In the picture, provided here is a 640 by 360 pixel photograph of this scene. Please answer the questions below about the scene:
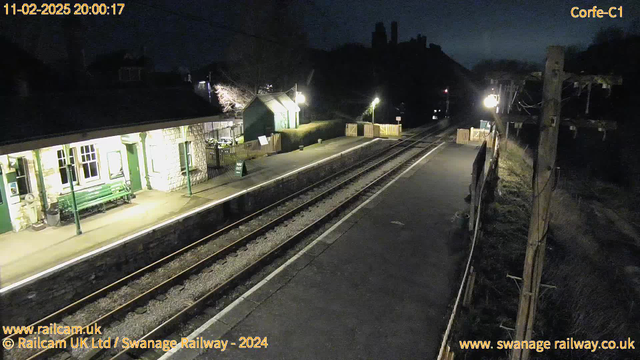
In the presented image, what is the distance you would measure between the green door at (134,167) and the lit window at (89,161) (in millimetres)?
1310

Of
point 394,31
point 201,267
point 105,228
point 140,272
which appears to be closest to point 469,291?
point 201,267

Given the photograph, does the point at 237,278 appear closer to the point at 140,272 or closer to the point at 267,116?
the point at 140,272

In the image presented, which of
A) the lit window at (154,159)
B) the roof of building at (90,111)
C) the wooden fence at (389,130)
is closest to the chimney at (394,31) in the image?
the wooden fence at (389,130)

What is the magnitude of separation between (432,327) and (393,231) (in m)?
5.05

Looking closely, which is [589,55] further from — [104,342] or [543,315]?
[104,342]

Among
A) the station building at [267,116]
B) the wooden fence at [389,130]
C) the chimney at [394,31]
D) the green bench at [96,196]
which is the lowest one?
the green bench at [96,196]

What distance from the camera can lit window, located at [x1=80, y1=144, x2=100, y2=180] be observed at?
1288 centimetres

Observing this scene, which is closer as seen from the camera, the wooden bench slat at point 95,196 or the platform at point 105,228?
the platform at point 105,228

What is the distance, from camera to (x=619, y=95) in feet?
123

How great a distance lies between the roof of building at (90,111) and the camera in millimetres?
10702

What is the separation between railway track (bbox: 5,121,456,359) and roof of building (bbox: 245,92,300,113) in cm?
1115

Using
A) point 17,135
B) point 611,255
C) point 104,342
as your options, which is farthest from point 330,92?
point 104,342

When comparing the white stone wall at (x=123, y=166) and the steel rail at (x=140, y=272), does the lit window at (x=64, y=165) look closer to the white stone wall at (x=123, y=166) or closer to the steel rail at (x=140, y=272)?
the white stone wall at (x=123, y=166)

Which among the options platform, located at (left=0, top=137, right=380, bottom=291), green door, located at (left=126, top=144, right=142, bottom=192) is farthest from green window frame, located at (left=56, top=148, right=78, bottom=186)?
green door, located at (left=126, top=144, right=142, bottom=192)
